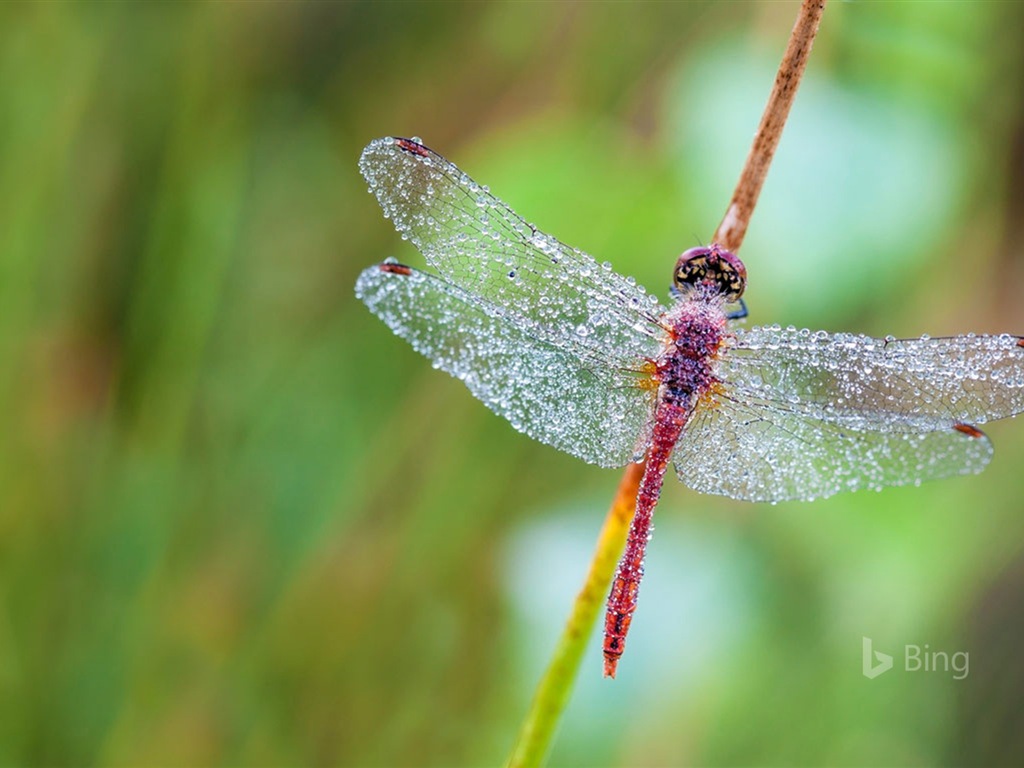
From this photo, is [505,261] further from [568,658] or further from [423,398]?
[423,398]


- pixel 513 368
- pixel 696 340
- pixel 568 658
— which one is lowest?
pixel 568 658

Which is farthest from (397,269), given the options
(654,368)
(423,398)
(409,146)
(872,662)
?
(872,662)

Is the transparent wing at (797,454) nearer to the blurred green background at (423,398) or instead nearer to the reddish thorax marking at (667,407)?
the reddish thorax marking at (667,407)

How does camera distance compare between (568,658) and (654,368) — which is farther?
(654,368)

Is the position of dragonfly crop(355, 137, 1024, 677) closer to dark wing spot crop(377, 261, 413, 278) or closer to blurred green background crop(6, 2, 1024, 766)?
dark wing spot crop(377, 261, 413, 278)

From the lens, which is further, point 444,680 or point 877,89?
point 444,680

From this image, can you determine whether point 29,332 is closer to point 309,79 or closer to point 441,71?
point 309,79

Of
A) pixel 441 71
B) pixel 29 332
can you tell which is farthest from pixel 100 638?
pixel 441 71
